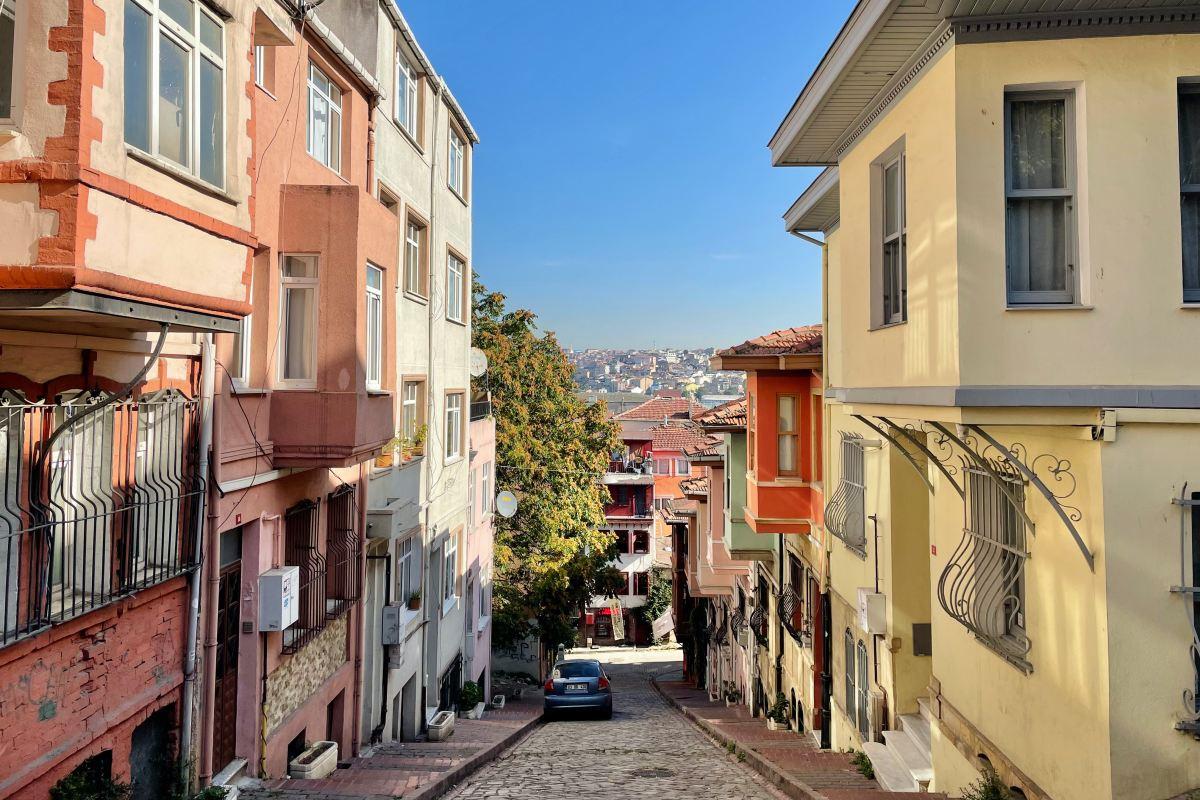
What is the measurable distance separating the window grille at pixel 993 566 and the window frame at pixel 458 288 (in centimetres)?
1341

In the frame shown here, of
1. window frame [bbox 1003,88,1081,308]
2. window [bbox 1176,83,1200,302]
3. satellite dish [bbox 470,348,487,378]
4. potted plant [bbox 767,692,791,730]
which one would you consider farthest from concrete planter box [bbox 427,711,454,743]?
window [bbox 1176,83,1200,302]

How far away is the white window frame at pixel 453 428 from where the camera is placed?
64.4 ft

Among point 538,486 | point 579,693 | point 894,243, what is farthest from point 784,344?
point 538,486

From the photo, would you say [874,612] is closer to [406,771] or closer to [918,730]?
[918,730]

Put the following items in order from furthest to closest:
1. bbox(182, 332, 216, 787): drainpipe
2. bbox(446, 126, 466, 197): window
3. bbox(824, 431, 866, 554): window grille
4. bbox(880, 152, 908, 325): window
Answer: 1. bbox(446, 126, 466, 197): window
2. bbox(824, 431, 866, 554): window grille
3. bbox(182, 332, 216, 787): drainpipe
4. bbox(880, 152, 908, 325): window

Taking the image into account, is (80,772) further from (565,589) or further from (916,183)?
(565,589)

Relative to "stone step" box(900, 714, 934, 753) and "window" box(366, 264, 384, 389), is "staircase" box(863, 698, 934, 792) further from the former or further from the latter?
"window" box(366, 264, 384, 389)

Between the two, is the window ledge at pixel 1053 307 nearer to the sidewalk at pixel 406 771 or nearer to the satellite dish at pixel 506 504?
the sidewalk at pixel 406 771

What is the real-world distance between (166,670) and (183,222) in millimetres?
4302

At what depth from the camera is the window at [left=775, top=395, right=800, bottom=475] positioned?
16.4 metres

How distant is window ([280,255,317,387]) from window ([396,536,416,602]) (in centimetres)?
596

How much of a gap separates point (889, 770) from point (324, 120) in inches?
433

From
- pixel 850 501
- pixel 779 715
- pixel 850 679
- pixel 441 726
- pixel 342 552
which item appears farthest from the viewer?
pixel 779 715

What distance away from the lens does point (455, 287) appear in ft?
67.4
